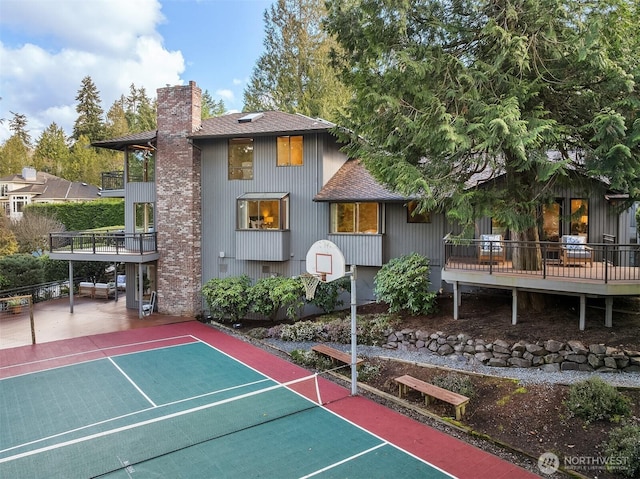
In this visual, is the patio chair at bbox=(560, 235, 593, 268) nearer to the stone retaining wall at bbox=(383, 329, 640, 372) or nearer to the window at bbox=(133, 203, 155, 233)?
the stone retaining wall at bbox=(383, 329, 640, 372)

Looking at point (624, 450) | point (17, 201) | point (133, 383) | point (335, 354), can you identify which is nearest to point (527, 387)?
point (624, 450)

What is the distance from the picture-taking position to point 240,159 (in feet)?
54.9

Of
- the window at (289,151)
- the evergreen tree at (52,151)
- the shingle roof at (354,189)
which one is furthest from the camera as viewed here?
the evergreen tree at (52,151)

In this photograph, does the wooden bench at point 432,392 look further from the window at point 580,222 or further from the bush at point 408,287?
the window at point 580,222

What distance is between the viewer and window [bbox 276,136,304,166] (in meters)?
16.0

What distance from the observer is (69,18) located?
18844 millimetres

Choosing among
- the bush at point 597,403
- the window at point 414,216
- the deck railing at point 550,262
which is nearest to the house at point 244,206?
the window at point 414,216

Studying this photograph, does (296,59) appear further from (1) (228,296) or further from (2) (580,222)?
(2) (580,222)

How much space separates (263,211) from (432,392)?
32.4 feet

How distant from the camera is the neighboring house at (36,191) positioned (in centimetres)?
3825

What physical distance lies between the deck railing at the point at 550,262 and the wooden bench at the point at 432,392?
141 inches

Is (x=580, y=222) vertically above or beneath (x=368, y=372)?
above

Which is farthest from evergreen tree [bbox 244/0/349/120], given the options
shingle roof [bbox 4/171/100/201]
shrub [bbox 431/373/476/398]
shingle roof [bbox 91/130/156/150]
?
shrub [bbox 431/373/476/398]

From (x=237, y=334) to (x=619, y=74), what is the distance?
1270 cm
